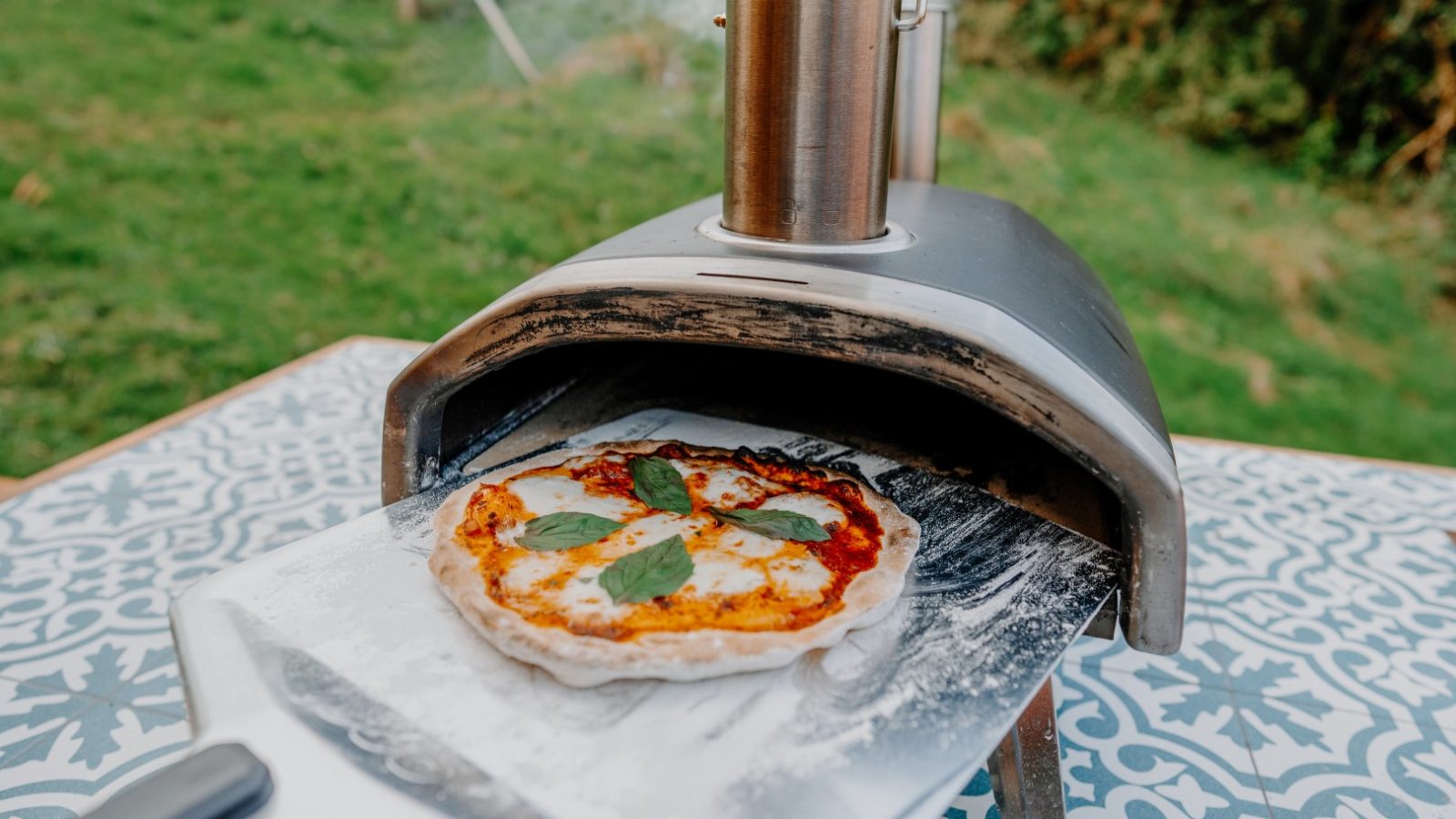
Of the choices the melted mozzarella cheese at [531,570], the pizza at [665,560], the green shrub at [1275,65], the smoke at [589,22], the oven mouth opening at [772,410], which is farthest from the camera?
the smoke at [589,22]

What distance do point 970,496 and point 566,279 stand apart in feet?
2.22

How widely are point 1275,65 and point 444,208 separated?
16.0 feet

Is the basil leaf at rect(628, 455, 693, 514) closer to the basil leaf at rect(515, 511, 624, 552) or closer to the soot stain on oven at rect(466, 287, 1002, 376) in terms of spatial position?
the basil leaf at rect(515, 511, 624, 552)

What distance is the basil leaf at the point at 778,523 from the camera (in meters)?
1.19

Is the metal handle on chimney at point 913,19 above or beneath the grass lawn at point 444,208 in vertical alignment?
above

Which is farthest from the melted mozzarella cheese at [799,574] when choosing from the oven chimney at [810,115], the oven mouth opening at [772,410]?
the oven chimney at [810,115]

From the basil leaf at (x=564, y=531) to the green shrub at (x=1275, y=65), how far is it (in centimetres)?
580

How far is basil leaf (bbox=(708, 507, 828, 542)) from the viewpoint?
1194 millimetres

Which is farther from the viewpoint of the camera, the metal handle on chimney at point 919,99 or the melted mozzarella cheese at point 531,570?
the metal handle on chimney at point 919,99

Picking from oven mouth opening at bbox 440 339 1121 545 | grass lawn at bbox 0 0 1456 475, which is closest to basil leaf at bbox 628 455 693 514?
oven mouth opening at bbox 440 339 1121 545

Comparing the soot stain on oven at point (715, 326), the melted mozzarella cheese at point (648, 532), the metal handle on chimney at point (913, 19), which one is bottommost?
the melted mozzarella cheese at point (648, 532)

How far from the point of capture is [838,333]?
3.76 feet

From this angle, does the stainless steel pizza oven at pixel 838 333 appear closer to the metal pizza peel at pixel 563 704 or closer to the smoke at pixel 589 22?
the metal pizza peel at pixel 563 704

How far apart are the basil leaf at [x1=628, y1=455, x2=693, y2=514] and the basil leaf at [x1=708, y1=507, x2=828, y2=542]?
64mm
